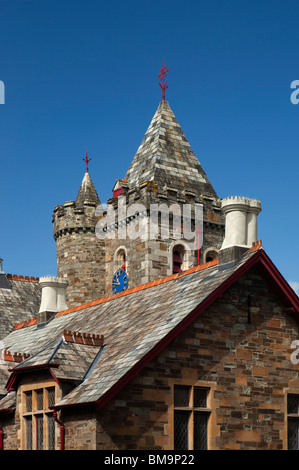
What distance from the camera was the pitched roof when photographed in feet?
148

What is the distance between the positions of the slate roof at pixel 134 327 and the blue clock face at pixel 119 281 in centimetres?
1411

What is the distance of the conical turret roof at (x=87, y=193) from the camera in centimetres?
4775

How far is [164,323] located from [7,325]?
19.3 meters

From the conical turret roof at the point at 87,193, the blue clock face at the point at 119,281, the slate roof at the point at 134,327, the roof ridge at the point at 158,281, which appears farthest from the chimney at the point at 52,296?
the conical turret roof at the point at 87,193

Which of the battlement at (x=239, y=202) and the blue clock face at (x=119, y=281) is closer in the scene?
the battlement at (x=239, y=202)

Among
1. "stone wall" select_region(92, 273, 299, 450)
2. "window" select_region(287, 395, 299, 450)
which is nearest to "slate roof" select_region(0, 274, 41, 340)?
"stone wall" select_region(92, 273, 299, 450)

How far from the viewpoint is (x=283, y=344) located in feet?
81.5

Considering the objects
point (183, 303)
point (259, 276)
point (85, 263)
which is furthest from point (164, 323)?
point (85, 263)

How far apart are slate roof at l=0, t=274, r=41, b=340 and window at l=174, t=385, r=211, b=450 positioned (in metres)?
19.7

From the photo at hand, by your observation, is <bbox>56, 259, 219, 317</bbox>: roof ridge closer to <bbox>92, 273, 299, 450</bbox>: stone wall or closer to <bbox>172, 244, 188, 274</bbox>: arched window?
<bbox>92, 273, 299, 450</bbox>: stone wall

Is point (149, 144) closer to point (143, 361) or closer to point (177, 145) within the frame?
point (177, 145)

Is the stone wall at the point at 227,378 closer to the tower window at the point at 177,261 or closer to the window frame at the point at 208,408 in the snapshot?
the window frame at the point at 208,408

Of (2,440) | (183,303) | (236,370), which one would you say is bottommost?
(2,440)

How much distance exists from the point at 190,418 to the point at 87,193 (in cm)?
2631
